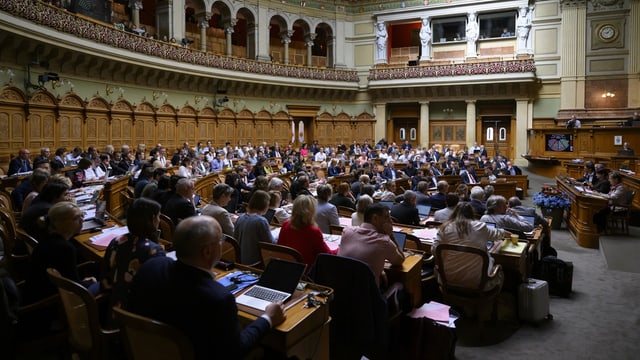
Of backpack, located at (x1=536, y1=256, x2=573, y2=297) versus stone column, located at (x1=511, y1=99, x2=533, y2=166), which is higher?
stone column, located at (x1=511, y1=99, x2=533, y2=166)

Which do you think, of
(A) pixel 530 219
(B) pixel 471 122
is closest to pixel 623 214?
(A) pixel 530 219

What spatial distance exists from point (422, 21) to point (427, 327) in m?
22.2

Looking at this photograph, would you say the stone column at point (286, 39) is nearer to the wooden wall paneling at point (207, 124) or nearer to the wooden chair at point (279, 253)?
the wooden wall paneling at point (207, 124)

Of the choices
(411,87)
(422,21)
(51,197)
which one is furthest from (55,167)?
(422,21)

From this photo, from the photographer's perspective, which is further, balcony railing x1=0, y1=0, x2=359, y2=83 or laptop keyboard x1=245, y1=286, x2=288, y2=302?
balcony railing x1=0, y1=0, x2=359, y2=83

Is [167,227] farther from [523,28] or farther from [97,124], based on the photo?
[523,28]

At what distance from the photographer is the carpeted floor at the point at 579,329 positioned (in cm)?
377

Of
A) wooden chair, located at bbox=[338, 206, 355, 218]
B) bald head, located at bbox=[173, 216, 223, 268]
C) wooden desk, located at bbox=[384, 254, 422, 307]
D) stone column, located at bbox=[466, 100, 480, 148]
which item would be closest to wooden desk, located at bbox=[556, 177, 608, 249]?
wooden chair, located at bbox=[338, 206, 355, 218]

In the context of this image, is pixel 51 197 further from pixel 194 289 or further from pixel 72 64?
pixel 72 64

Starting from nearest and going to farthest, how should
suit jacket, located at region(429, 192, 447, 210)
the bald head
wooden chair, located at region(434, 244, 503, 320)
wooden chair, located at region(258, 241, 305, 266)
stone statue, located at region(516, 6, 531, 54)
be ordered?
1. the bald head
2. wooden chair, located at region(258, 241, 305, 266)
3. wooden chair, located at region(434, 244, 503, 320)
4. suit jacket, located at region(429, 192, 447, 210)
5. stone statue, located at region(516, 6, 531, 54)

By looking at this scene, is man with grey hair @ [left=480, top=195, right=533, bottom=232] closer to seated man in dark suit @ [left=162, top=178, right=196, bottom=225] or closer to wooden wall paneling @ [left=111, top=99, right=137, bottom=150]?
seated man in dark suit @ [left=162, top=178, right=196, bottom=225]

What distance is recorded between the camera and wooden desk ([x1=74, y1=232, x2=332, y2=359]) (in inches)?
93.1

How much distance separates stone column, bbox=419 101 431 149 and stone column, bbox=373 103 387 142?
2.03m

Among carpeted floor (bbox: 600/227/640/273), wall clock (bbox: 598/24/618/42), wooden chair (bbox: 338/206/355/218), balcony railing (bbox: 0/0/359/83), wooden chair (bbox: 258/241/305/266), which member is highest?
wall clock (bbox: 598/24/618/42)
